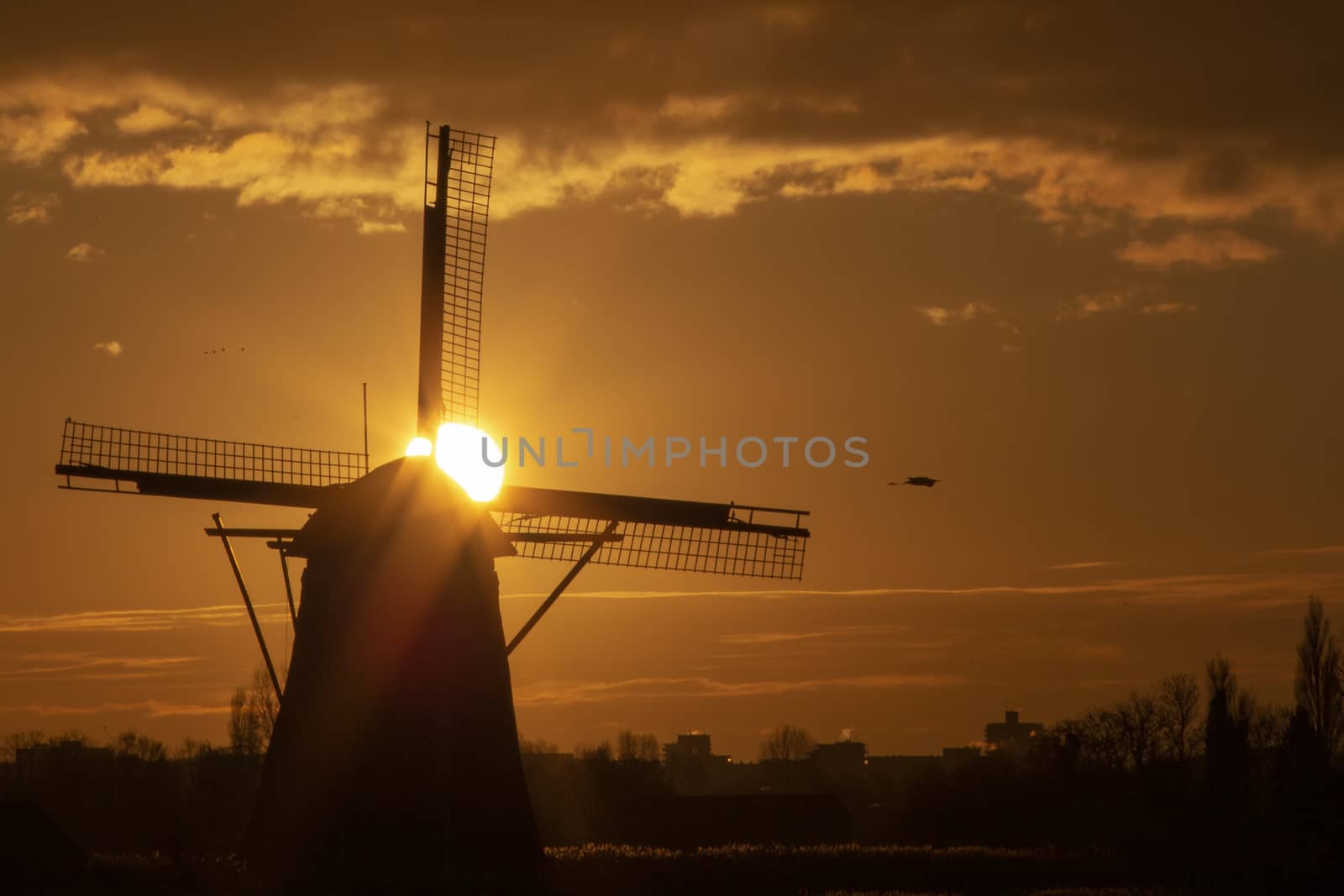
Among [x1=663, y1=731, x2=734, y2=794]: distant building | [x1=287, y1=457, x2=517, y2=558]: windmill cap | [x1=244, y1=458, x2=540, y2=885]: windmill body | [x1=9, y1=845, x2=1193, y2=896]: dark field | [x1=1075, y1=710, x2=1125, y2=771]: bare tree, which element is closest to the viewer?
[x1=244, y1=458, x2=540, y2=885]: windmill body

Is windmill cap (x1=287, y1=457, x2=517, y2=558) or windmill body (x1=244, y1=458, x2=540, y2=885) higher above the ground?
windmill cap (x1=287, y1=457, x2=517, y2=558)

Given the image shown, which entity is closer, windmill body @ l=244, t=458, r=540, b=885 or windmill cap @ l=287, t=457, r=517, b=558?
windmill body @ l=244, t=458, r=540, b=885

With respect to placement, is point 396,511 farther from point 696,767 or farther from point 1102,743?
point 696,767

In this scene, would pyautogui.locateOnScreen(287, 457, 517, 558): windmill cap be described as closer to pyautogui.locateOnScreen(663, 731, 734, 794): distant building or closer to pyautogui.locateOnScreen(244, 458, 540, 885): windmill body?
pyautogui.locateOnScreen(244, 458, 540, 885): windmill body

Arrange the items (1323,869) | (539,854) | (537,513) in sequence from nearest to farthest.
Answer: (539,854), (537,513), (1323,869)

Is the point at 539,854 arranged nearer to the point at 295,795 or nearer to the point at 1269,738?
the point at 295,795

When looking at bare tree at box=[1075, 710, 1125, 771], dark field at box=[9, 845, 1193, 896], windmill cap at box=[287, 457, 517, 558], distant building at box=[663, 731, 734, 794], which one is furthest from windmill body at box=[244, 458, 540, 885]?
distant building at box=[663, 731, 734, 794]

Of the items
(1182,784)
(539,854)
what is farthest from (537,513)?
(1182,784)
